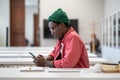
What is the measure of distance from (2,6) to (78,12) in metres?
2.74

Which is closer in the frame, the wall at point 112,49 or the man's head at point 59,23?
the man's head at point 59,23

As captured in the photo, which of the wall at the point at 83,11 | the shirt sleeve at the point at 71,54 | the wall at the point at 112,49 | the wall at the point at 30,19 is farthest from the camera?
the wall at the point at 30,19

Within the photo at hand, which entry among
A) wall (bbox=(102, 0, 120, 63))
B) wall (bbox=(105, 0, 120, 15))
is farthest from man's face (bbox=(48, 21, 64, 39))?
wall (bbox=(105, 0, 120, 15))

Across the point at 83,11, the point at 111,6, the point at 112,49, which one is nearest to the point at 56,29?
the point at 112,49

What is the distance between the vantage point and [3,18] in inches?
319

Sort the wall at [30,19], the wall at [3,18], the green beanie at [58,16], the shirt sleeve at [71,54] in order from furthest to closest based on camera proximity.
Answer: the wall at [30,19] < the wall at [3,18] < the green beanie at [58,16] < the shirt sleeve at [71,54]

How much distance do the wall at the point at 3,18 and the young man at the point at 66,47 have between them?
17.9 ft

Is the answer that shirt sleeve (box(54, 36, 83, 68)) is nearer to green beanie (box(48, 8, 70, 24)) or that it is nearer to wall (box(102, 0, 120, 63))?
green beanie (box(48, 8, 70, 24))

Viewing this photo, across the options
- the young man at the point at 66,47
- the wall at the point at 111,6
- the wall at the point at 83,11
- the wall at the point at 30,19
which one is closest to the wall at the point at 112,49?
the wall at the point at 111,6

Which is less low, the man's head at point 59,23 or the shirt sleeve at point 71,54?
the man's head at point 59,23

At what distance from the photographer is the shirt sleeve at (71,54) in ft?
5.41

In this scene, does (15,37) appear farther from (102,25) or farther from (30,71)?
(30,71)

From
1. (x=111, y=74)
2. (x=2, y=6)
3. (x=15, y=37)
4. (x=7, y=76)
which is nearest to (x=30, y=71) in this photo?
(x=7, y=76)

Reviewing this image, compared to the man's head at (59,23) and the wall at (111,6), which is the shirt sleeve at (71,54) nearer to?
the man's head at (59,23)
